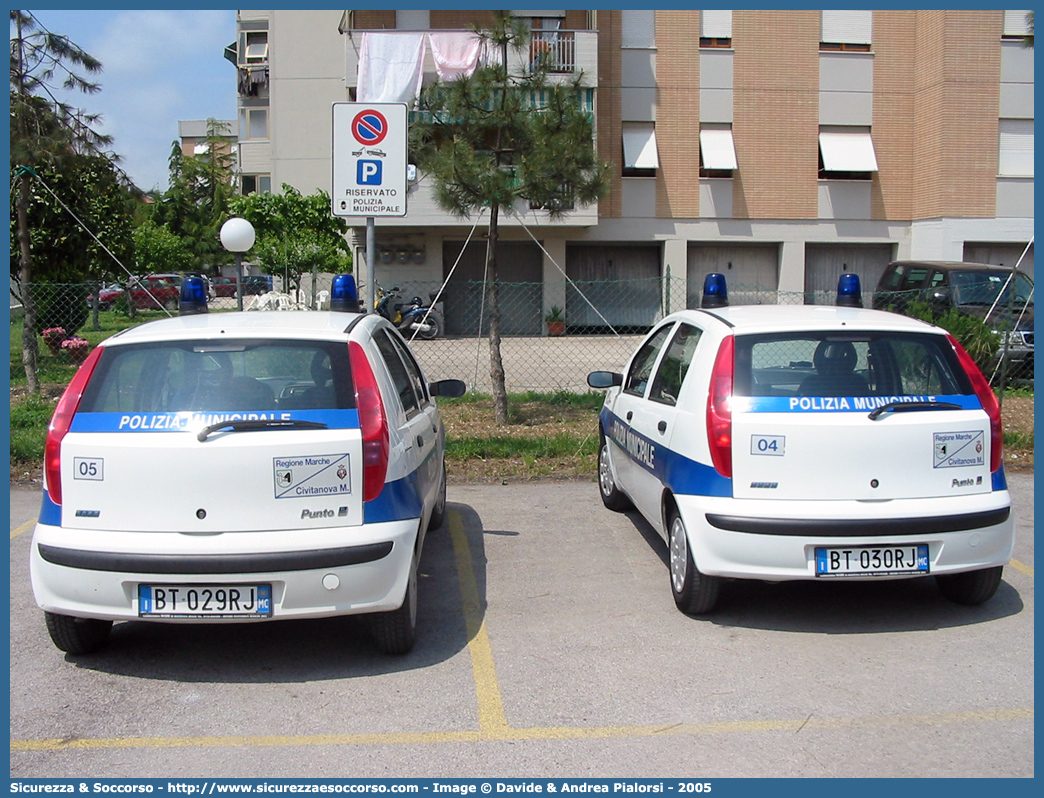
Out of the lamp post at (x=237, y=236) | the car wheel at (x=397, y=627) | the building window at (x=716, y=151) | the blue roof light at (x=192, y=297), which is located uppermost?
the building window at (x=716, y=151)

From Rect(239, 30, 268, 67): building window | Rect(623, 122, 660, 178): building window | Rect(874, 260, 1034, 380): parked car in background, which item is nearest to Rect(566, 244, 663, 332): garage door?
Rect(623, 122, 660, 178): building window

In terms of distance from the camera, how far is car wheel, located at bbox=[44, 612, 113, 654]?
445 centimetres

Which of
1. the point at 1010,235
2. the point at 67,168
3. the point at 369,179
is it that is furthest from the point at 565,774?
the point at 1010,235

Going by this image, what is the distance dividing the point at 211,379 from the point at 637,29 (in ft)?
78.1

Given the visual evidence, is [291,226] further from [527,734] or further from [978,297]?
[527,734]

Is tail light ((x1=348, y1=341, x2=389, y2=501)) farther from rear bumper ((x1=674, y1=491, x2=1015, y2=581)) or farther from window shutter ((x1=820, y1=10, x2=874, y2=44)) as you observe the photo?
window shutter ((x1=820, y1=10, x2=874, y2=44))

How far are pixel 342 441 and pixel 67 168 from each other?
A: 30.8 ft

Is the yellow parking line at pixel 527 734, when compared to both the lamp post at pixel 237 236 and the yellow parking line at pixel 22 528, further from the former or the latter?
the lamp post at pixel 237 236

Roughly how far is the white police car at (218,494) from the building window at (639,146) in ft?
73.1

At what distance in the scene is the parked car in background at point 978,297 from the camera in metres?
13.3

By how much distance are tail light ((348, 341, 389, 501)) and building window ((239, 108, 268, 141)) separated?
44.2 m

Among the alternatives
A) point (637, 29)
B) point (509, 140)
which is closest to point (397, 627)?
point (509, 140)

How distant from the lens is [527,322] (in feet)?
83.3

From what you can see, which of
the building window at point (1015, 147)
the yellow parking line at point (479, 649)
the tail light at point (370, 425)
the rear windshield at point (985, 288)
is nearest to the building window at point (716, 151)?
the building window at point (1015, 147)
